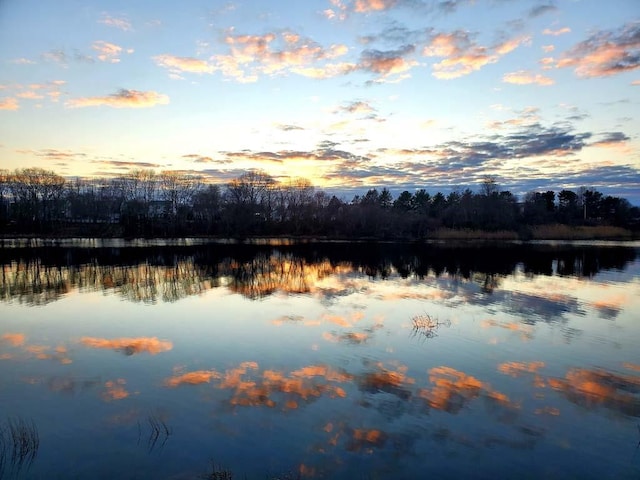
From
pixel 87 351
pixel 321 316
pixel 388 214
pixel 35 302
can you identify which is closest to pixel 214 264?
pixel 35 302

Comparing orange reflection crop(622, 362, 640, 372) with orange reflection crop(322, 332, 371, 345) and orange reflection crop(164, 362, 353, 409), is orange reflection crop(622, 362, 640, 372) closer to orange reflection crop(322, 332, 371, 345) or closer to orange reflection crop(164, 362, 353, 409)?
orange reflection crop(322, 332, 371, 345)

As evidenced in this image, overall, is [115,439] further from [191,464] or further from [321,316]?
[321,316]

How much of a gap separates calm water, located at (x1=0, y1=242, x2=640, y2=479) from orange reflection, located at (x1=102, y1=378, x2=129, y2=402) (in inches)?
1.8

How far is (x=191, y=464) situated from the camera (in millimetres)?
6281

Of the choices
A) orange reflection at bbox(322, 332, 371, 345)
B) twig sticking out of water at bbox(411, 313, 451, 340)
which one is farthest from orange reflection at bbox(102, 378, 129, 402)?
twig sticking out of water at bbox(411, 313, 451, 340)

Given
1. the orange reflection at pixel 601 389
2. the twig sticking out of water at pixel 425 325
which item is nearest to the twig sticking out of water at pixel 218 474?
the orange reflection at pixel 601 389

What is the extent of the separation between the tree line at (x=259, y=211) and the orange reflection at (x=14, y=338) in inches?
2516

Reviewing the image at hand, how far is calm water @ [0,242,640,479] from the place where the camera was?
646 cm

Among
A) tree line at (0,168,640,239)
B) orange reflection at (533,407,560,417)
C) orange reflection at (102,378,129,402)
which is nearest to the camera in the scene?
orange reflection at (533,407,560,417)

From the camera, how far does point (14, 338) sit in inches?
497

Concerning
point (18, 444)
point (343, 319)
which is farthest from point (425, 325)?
point (18, 444)

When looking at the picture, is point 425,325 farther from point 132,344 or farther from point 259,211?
point 259,211

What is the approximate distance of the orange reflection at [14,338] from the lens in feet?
39.9

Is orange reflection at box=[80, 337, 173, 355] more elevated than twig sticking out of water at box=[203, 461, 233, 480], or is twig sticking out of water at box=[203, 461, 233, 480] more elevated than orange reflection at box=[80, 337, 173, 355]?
orange reflection at box=[80, 337, 173, 355]
